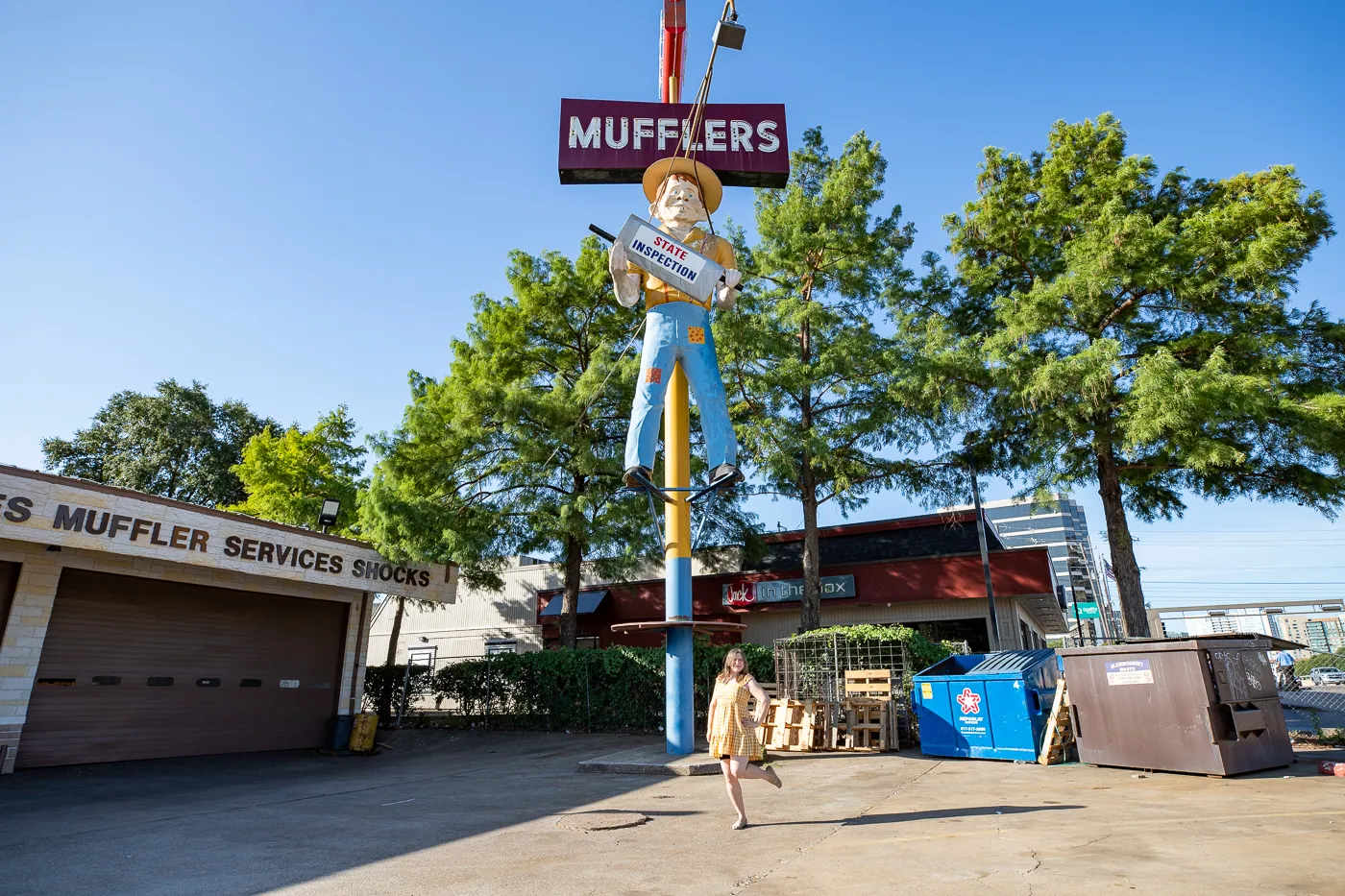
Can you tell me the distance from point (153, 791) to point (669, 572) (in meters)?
8.20

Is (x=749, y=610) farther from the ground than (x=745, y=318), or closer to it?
closer to it

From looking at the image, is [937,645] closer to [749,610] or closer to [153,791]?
[749,610]

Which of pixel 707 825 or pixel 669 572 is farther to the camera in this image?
pixel 669 572

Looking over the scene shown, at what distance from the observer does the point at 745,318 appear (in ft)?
59.2

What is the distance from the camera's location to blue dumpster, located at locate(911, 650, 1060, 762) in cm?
1117

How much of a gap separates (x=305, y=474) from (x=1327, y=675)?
167 feet

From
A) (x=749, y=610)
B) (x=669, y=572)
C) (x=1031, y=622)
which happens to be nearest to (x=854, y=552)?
(x=749, y=610)

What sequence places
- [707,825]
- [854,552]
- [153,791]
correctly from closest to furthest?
[707,825], [153,791], [854,552]

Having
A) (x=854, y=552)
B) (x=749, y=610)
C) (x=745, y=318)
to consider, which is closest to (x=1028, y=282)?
(x=745, y=318)

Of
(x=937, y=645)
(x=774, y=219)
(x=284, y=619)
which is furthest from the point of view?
(x=774, y=219)

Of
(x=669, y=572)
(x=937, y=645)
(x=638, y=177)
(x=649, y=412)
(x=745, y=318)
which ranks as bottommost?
(x=937, y=645)

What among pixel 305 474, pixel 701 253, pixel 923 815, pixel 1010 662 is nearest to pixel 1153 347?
pixel 1010 662

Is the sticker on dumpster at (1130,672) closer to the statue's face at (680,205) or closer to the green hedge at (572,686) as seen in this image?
the green hedge at (572,686)

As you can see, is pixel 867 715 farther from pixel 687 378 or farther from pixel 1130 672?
pixel 687 378
